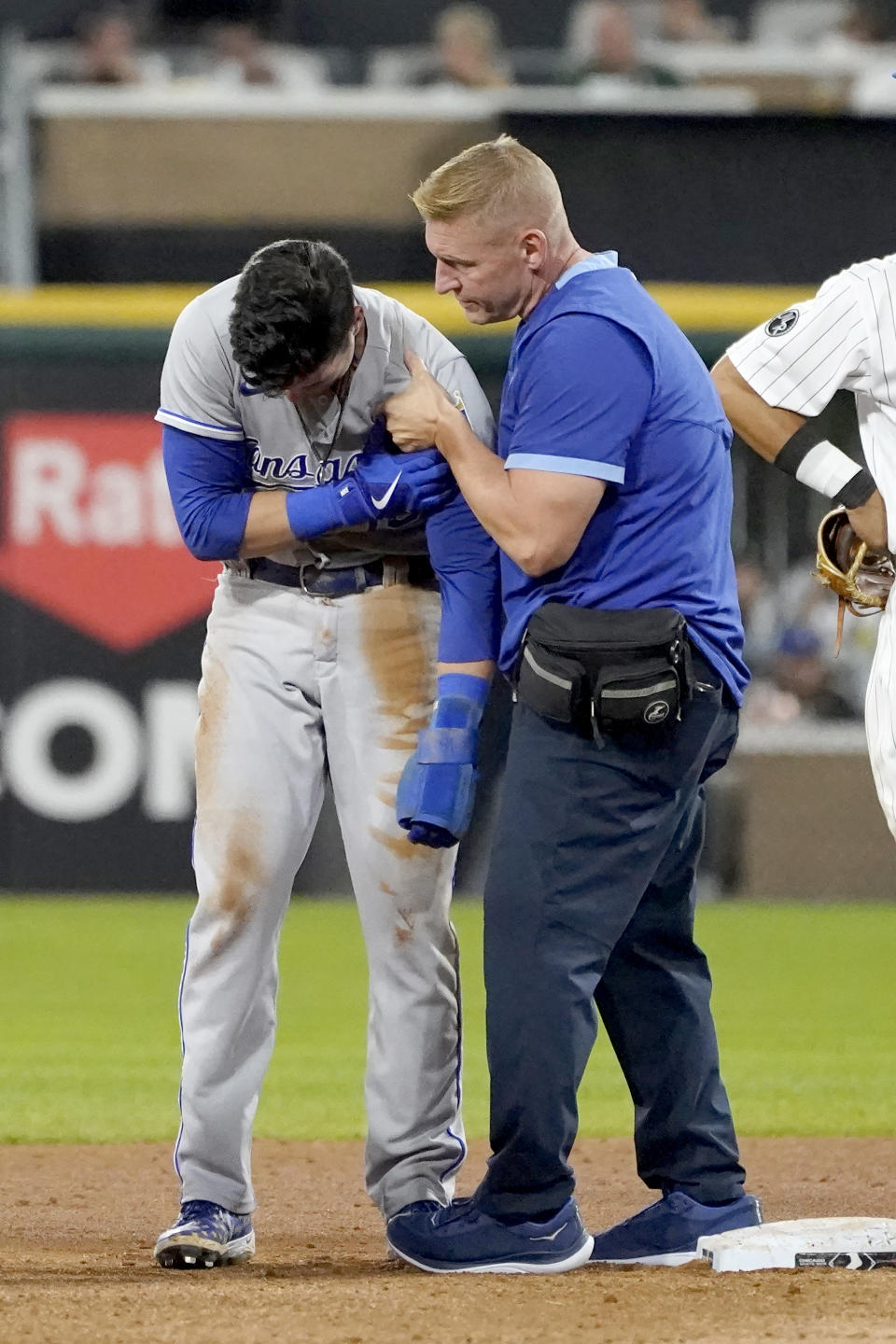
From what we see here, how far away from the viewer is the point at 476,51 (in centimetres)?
1313

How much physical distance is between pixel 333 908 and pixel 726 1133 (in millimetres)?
7520

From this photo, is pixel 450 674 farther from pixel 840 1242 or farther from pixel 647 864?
pixel 840 1242

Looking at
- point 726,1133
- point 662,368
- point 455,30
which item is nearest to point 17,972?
point 726,1133

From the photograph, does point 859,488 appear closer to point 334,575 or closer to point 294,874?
point 334,575

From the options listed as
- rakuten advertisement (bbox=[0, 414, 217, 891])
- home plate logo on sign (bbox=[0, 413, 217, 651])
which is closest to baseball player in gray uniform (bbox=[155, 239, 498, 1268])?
rakuten advertisement (bbox=[0, 414, 217, 891])

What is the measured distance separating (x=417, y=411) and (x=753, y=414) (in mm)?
644

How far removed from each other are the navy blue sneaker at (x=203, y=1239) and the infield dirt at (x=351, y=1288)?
0.04 metres

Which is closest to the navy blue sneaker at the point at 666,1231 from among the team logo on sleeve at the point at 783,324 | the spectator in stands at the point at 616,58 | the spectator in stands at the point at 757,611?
the team logo on sleeve at the point at 783,324

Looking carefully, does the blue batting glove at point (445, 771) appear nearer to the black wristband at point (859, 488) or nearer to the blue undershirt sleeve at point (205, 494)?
the blue undershirt sleeve at point (205, 494)

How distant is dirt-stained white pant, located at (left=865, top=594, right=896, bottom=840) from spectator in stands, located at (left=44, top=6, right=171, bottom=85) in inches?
402

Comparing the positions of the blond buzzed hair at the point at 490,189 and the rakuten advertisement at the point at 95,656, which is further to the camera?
the rakuten advertisement at the point at 95,656

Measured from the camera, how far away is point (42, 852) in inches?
450

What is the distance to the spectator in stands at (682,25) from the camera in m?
14.6

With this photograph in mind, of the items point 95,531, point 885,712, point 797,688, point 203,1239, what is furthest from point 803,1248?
point 95,531
